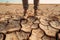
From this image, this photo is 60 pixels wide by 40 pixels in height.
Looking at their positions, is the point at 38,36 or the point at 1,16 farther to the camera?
the point at 1,16

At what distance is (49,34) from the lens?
4.88 feet

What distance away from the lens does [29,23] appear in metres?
1.66

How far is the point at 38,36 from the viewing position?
4.87 feet

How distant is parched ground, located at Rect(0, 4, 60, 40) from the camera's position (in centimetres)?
149

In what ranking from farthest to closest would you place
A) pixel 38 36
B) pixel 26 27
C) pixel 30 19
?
pixel 30 19 → pixel 26 27 → pixel 38 36

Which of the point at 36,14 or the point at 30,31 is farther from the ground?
the point at 36,14

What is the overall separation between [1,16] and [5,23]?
0.55 feet

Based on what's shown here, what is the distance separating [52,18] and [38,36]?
1.15ft

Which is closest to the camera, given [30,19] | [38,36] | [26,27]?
[38,36]

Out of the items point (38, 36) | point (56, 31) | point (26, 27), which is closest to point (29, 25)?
point (26, 27)

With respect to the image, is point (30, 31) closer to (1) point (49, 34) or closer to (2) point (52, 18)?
(1) point (49, 34)

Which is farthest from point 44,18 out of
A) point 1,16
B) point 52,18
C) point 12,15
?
point 1,16

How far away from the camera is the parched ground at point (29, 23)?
4.89ft

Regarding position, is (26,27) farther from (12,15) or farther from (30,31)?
(12,15)
